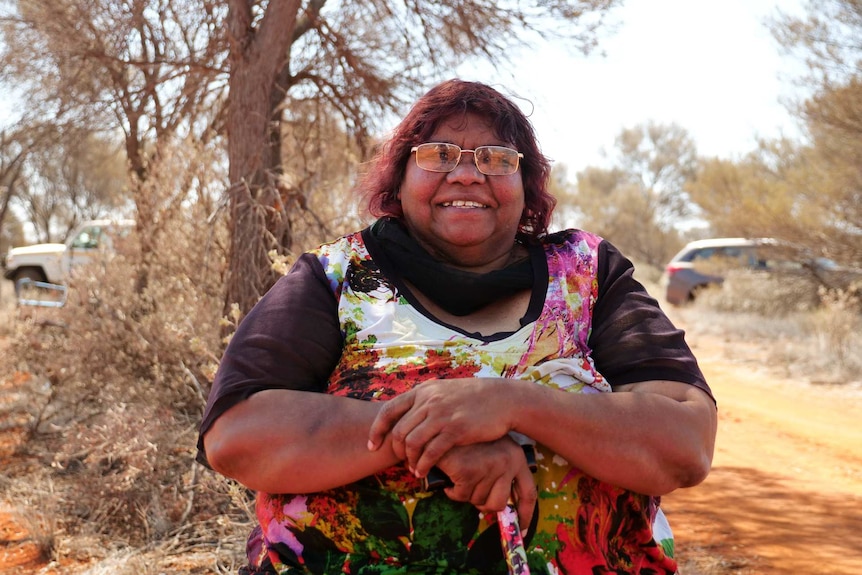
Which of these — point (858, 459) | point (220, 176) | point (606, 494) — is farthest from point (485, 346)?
point (858, 459)

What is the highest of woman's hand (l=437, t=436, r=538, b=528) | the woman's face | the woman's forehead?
the woman's forehead

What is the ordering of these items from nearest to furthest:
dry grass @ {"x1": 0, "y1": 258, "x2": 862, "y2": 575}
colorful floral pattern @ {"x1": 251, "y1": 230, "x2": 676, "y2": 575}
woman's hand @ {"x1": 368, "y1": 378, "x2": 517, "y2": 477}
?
woman's hand @ {"x1": 368, "y1": 378, "x2": 517, "y2": 477} < colorful floral pattern @ {"x1": 251, "y1": 230, "x2": 676, "y2": 575} < dry grass @ {"x1": 0, "y1": 258, "x2": 862, "y2": 575}

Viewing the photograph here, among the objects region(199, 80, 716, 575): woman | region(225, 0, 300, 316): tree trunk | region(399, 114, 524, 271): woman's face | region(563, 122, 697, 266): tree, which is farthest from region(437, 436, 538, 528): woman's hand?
region(563, 122, 697, 266): tree

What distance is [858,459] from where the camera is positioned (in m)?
5.64

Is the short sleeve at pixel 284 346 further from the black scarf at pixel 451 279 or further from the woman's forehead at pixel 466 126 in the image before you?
the woman's forehead at pixel 466 126

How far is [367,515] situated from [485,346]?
0.46 m

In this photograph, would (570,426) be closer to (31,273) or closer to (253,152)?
(253,152)

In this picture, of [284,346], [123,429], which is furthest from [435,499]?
[123,429]

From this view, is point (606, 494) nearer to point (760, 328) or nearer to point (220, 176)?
point (220, 176)

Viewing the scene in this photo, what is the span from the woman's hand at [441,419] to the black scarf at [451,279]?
36cm

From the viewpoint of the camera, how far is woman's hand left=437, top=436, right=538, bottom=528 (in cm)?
158

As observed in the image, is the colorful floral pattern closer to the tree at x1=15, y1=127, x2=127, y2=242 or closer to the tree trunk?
the tree trunk

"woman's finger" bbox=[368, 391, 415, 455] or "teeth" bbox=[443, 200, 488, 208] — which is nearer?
"woman's finger" bbox=[368, 391, 415, 455]

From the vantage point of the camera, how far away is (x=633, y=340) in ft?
6.19
